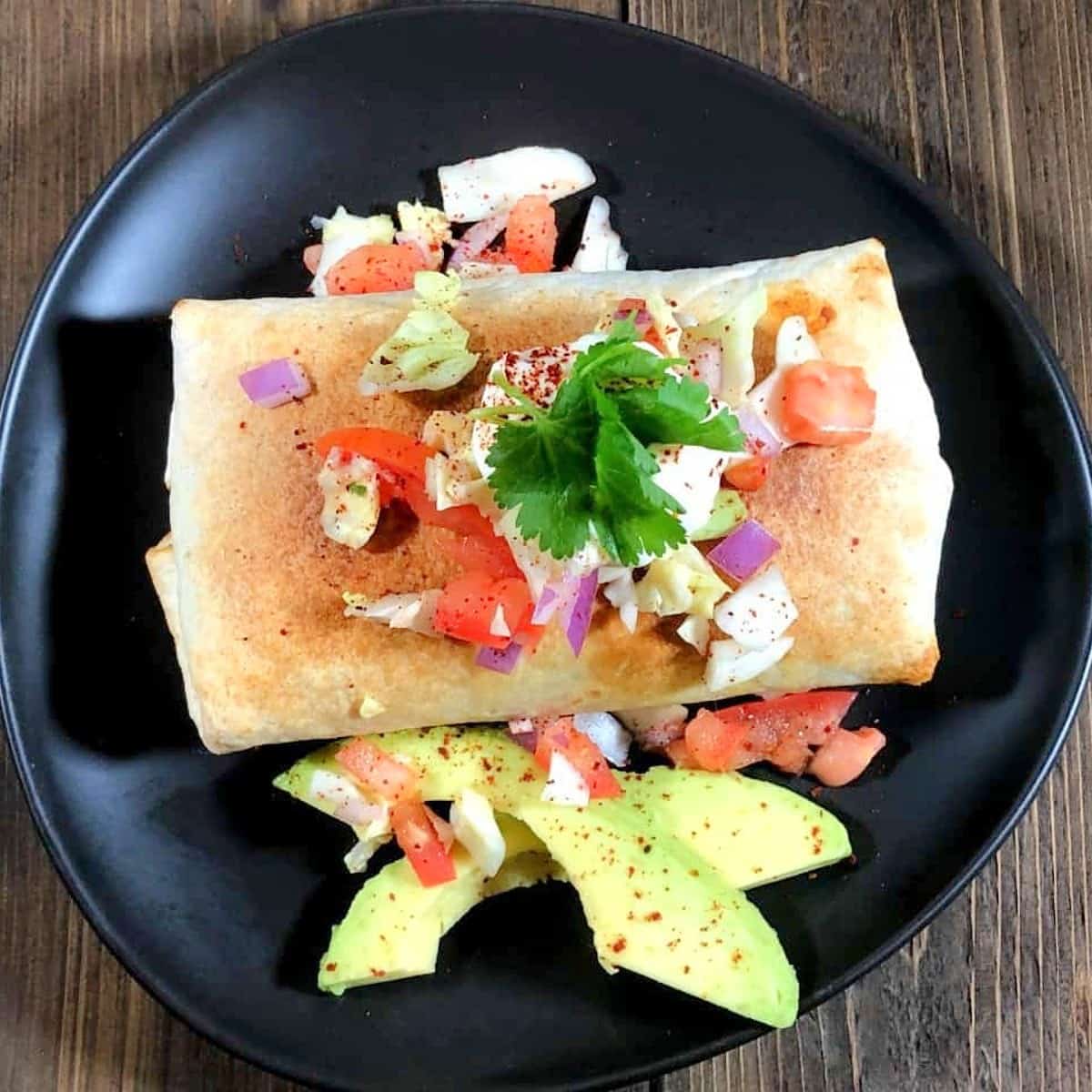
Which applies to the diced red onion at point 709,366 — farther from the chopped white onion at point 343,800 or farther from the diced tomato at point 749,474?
the chopped white onion at point 343,800

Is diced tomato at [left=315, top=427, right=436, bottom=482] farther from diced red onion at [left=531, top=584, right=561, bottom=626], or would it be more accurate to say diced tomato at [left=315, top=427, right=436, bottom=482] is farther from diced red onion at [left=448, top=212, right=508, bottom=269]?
diced red onion at [left=448, top=212, right=508, bottom=269]

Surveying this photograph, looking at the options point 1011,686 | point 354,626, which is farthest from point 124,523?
point 1011,686

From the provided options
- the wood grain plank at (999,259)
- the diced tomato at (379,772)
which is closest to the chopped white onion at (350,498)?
the diced tomato at (379,772)

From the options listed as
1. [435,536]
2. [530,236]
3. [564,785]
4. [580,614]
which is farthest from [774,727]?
[530,236]

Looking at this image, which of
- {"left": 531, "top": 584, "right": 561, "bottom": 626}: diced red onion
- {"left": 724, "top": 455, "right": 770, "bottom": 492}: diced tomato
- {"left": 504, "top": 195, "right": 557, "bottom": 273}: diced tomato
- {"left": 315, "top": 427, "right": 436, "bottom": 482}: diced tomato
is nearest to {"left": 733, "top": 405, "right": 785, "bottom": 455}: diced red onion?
{"left": 724, "top": 455, "right": 770, "bottom": 492}: diced tomato

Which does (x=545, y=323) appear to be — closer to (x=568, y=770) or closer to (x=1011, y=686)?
(x=568, y=770)

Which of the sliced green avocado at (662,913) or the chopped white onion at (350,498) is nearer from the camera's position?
the chopped white onion at (350,498)
